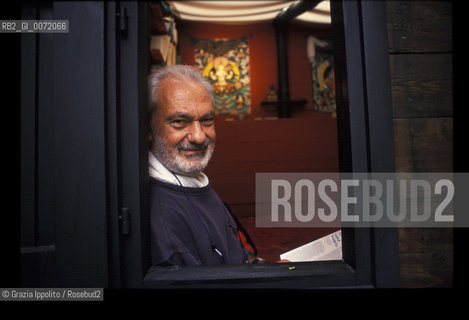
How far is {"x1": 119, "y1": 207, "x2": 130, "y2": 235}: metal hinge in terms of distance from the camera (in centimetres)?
91

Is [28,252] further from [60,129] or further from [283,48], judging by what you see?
[283,48]

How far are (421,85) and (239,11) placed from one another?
11.8ft

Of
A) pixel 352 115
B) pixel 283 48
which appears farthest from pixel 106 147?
pixel 283 48

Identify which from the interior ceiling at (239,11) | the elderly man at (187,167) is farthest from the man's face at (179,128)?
the interior ceiling at (239,11)

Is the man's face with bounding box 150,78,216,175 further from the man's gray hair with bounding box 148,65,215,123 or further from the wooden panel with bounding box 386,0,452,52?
the wooden panel with bounding box 386,0,452,52

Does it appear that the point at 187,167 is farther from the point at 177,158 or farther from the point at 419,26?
the point at 419,26

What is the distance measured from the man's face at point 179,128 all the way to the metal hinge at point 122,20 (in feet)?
1.82

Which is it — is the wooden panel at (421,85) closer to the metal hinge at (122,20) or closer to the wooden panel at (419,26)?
the wooden panel at (419,26)

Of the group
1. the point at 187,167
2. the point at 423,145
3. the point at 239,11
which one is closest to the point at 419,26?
the point at 423,145

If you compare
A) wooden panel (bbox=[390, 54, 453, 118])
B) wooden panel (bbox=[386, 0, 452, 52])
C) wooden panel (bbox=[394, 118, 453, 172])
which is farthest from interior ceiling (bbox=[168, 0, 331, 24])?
wooden panel (bbox=[394, 118, 453, 172])

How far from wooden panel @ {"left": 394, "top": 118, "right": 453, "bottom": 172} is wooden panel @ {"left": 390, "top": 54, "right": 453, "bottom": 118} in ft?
0.11

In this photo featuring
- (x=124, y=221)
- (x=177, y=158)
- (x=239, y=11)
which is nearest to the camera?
(x=124, y=221)

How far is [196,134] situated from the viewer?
1464mm

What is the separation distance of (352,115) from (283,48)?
388cm
